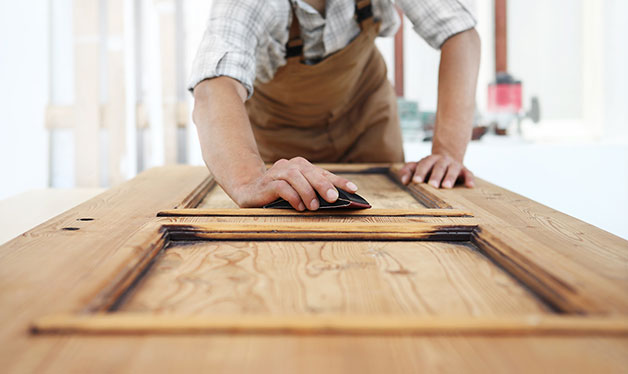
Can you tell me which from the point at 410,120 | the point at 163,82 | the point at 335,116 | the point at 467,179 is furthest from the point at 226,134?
the point at 163,82

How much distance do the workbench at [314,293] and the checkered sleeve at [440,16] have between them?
68cm

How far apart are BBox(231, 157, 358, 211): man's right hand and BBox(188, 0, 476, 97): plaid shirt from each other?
1.09ft

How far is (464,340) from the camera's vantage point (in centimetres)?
37

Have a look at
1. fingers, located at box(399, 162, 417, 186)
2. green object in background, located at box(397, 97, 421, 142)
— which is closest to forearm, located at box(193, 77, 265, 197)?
fingers, located at box(399, 162, 417, 186)

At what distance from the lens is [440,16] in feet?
4.28

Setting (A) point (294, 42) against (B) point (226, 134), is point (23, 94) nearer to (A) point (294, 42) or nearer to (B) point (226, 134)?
(A) point (294, 42)

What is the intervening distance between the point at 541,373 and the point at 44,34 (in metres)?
3.31

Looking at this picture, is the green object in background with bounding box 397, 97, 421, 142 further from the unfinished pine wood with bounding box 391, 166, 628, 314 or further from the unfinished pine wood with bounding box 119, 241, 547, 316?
the unfinished pine wood with bounding box 119, 241, 547, 316

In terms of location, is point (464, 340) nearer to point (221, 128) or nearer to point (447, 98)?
point (221, 128)

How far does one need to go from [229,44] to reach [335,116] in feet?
2.32

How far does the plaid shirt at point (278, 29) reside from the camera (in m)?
1.06

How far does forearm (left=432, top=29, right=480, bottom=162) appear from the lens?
1240mm

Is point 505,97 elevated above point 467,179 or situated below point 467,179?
above

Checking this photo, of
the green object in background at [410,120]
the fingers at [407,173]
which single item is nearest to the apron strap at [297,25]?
the fingers at [407,173]
